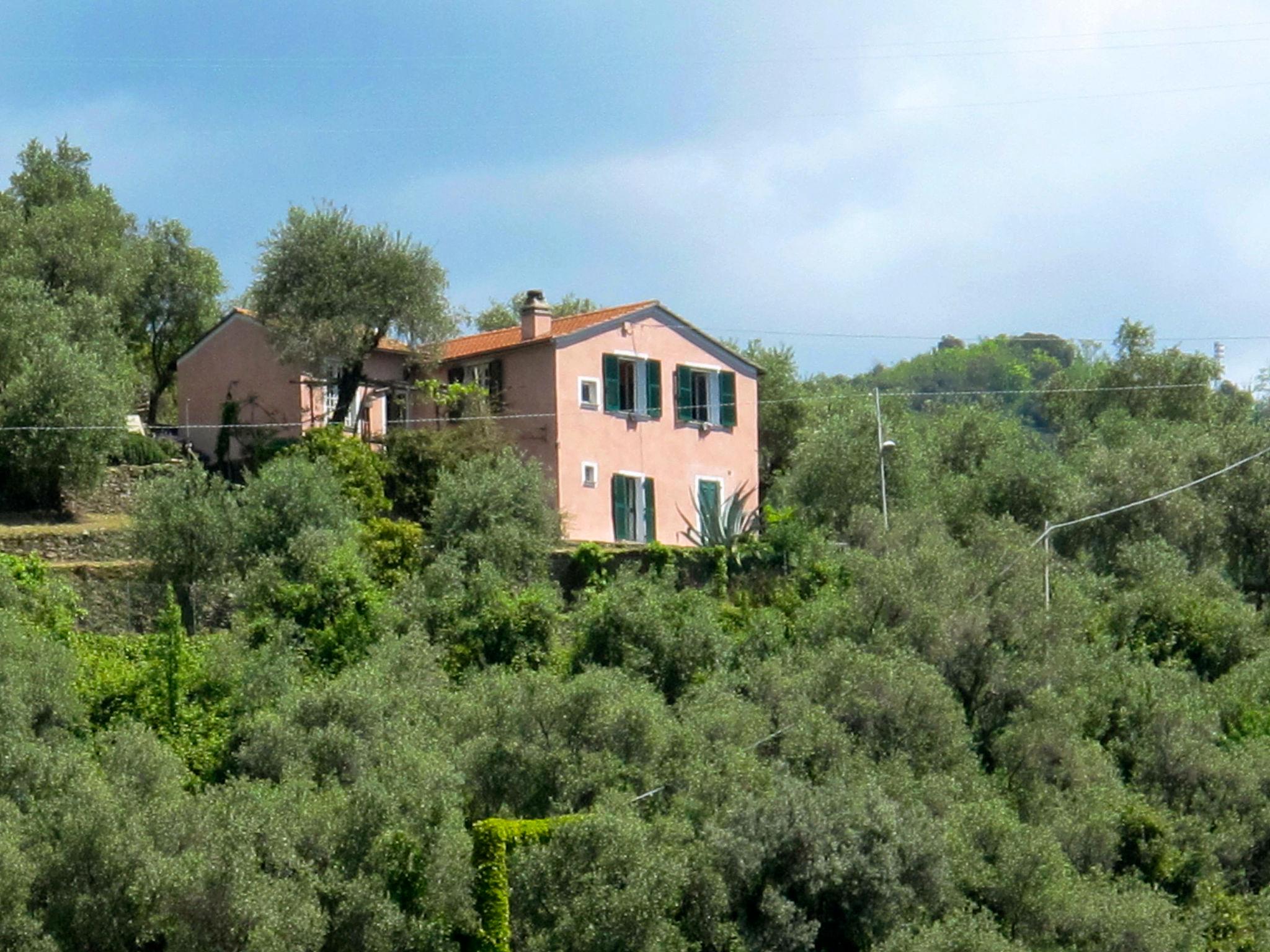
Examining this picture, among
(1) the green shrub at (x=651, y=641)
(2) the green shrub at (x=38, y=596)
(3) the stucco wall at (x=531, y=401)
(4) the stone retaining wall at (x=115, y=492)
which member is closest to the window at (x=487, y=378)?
(3) the stucco wall at (x=531, y=401)

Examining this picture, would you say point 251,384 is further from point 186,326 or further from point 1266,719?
point 1266,719

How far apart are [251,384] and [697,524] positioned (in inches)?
444

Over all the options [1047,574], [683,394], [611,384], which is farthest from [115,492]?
[1047,574]

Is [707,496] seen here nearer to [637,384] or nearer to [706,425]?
[706,425]

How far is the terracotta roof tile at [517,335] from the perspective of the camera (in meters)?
44.8

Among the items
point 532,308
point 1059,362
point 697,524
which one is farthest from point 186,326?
point 1059,362

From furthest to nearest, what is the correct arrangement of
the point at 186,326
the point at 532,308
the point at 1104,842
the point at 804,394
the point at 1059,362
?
the point at 1059,362 → the point at 804,394 → the point at 186,326 → the point at 532,308 → the point at 1104,842

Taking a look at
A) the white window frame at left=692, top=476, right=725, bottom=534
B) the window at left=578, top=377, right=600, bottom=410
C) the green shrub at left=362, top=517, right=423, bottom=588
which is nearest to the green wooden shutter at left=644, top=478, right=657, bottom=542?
the white window frame at left=692, top=476, right=725, bottom=534

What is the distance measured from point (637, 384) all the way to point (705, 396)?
2.55 metres

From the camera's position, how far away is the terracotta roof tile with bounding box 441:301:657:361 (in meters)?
Result: 44.8

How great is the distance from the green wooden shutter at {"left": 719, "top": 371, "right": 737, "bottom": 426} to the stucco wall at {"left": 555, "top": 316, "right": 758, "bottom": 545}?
0.59ft

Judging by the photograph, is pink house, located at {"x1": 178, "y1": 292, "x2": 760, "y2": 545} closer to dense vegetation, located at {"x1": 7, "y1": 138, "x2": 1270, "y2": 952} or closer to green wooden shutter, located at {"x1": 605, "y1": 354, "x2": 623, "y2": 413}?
green wooden shutter, located at {"x1": 605, "y1": 354, "x2": 623, "y2": 413}

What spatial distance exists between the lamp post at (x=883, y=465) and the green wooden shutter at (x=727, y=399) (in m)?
3.58

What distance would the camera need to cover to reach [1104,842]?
32656mm
